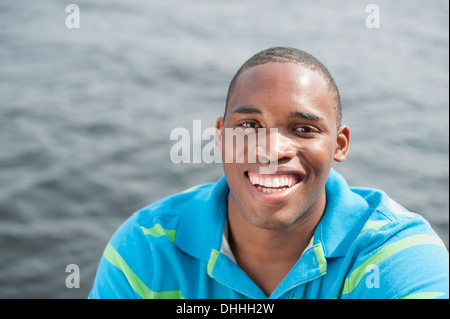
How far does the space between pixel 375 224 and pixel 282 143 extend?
0.40 metres

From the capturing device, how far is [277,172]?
1910 mm

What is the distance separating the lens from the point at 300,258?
1.97m

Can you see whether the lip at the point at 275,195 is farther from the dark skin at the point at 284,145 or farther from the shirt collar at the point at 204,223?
the shirt collar at the point at 204,223

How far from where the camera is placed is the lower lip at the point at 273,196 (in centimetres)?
192

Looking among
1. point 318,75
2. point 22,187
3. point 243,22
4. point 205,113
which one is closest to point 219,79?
point 205,113

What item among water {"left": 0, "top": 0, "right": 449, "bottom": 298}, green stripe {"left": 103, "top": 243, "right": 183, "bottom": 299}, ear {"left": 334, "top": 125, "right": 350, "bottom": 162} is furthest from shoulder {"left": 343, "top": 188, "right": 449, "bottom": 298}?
water {"left": 0, "top": 0, "right": 449, "bottom": 298}

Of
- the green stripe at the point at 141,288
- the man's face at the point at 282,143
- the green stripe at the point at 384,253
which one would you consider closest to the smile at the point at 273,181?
the man's face at the point at 282,143

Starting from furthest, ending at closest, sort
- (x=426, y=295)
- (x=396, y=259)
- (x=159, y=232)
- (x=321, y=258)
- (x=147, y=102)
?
(x=147, y=102), (x=159, y=232), (x=321, y=258), (x=396, y=259), (x=426, y=295)

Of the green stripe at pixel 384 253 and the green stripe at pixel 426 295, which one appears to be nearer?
the green stripe at pixel 426 295

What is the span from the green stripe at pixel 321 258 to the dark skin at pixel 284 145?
11cm

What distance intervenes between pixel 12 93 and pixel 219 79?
1805mm

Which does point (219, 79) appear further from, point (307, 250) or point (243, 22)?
point (307, 250)

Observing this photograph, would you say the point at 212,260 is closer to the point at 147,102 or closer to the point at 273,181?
the point at 273,181

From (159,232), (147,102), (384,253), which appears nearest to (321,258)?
(384,253)
